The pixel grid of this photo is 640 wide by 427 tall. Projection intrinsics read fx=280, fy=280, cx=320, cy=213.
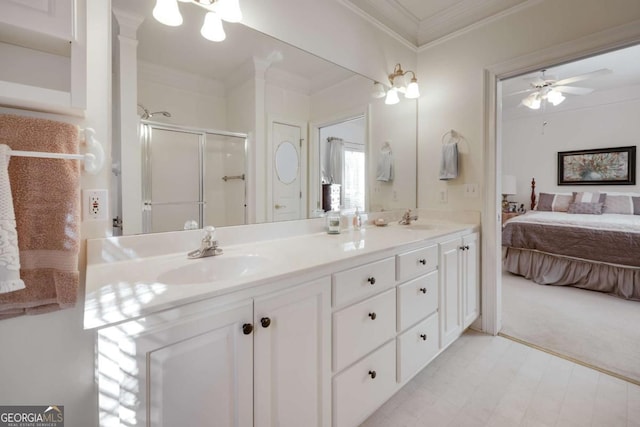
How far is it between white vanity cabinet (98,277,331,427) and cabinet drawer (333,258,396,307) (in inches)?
2.6

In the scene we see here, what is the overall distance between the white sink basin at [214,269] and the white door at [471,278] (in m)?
1.51

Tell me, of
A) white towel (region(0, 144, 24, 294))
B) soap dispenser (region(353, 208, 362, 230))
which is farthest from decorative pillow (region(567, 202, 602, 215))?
white towel (region(0, 144, 24, 294))

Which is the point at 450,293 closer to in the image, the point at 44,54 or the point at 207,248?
the point at 207,248

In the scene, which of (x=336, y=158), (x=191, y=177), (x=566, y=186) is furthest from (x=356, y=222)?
(x=566, y=186)

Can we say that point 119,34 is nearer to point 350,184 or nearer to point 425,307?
point 350,184

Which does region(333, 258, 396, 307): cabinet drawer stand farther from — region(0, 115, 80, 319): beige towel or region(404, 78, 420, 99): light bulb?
region(404, 78, 420, 99): light bulb

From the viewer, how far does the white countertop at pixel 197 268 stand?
0.71m

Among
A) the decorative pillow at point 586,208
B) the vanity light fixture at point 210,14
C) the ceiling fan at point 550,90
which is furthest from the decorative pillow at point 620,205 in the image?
the vanity light fixture at point 210,14

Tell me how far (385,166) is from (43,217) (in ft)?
6.81

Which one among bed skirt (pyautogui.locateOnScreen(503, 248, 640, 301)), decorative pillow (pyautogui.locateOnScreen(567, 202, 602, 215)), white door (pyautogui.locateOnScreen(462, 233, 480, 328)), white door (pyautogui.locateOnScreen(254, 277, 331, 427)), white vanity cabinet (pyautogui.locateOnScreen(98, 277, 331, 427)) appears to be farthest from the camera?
decorative pillow (pyautogui.locateOnScreen(567, 202, 602, 215))

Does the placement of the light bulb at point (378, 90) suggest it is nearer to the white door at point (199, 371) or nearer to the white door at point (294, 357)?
the white door at point (294, 357)

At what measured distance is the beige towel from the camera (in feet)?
2.70

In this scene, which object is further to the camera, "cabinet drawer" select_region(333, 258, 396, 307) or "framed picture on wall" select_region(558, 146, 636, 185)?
"framed picture on wall" select_region(558, 146, 636, 185)

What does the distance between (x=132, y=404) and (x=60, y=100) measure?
904 millimetres
